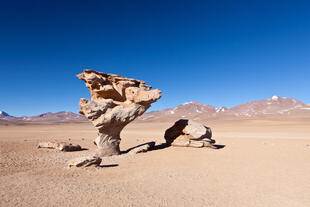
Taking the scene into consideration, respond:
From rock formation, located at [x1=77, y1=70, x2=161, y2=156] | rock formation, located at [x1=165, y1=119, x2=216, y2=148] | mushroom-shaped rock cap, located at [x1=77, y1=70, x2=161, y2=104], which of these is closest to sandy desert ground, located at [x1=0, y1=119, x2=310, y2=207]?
rock formation, located at [x1=77, y1=70, x2=161, y2=156]

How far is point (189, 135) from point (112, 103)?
721 centimetres

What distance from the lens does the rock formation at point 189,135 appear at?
16594 millimetres

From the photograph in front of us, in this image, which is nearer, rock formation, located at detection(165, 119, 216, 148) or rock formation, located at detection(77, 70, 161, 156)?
rock formation, located at detection(77, 70, 161, 156)

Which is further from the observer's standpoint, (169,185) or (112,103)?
(112,103)

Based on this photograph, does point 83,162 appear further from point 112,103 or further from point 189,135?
point 189,135

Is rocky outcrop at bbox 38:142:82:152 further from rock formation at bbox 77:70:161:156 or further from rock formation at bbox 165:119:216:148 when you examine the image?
rock formation at bbox 165:119:216:148

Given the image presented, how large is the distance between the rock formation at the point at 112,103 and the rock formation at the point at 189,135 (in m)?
4.08

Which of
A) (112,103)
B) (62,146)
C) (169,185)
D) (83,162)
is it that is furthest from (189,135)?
(62,146)

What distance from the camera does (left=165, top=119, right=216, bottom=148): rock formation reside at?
16.6m

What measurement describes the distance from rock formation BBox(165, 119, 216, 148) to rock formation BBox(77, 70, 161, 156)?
408 cm

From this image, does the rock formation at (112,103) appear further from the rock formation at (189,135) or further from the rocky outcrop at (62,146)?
the rocky outcrop at (62,146)

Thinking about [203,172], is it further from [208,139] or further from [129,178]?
[208,139]

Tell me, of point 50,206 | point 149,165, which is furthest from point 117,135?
point 50,206

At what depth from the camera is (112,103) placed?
598 inches
